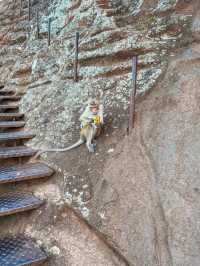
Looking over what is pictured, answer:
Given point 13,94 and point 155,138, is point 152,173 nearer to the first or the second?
point 155,138

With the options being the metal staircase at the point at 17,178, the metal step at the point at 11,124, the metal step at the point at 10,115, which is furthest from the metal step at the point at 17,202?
the metal step at the point at 10,115

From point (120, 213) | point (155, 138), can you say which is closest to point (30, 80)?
point (155, 138)

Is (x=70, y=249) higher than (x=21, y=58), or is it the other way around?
(x=21, y=58)

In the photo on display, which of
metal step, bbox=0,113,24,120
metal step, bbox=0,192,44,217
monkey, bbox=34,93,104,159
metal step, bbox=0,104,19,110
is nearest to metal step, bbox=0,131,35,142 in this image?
metal step, bbox=0,113,24,120

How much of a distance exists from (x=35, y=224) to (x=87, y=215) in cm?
43

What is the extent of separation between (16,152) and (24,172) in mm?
369

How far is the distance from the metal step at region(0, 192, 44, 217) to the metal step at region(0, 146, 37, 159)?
1.38 ft

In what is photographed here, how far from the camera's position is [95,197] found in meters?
2.03

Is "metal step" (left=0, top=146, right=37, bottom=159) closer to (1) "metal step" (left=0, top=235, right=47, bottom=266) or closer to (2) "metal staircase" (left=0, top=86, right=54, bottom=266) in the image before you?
(2) "metal staircase" (left=0, top=86, right=54, bottom=266)

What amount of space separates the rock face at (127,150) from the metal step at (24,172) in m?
0.10

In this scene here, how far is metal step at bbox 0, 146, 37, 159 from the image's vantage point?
254 cm

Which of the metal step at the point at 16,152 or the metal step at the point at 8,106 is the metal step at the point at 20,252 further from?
the metal step at the point at 8,106

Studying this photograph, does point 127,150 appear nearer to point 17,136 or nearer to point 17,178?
point 17,178

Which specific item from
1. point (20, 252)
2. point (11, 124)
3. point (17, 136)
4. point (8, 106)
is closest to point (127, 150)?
point (20, 252)
